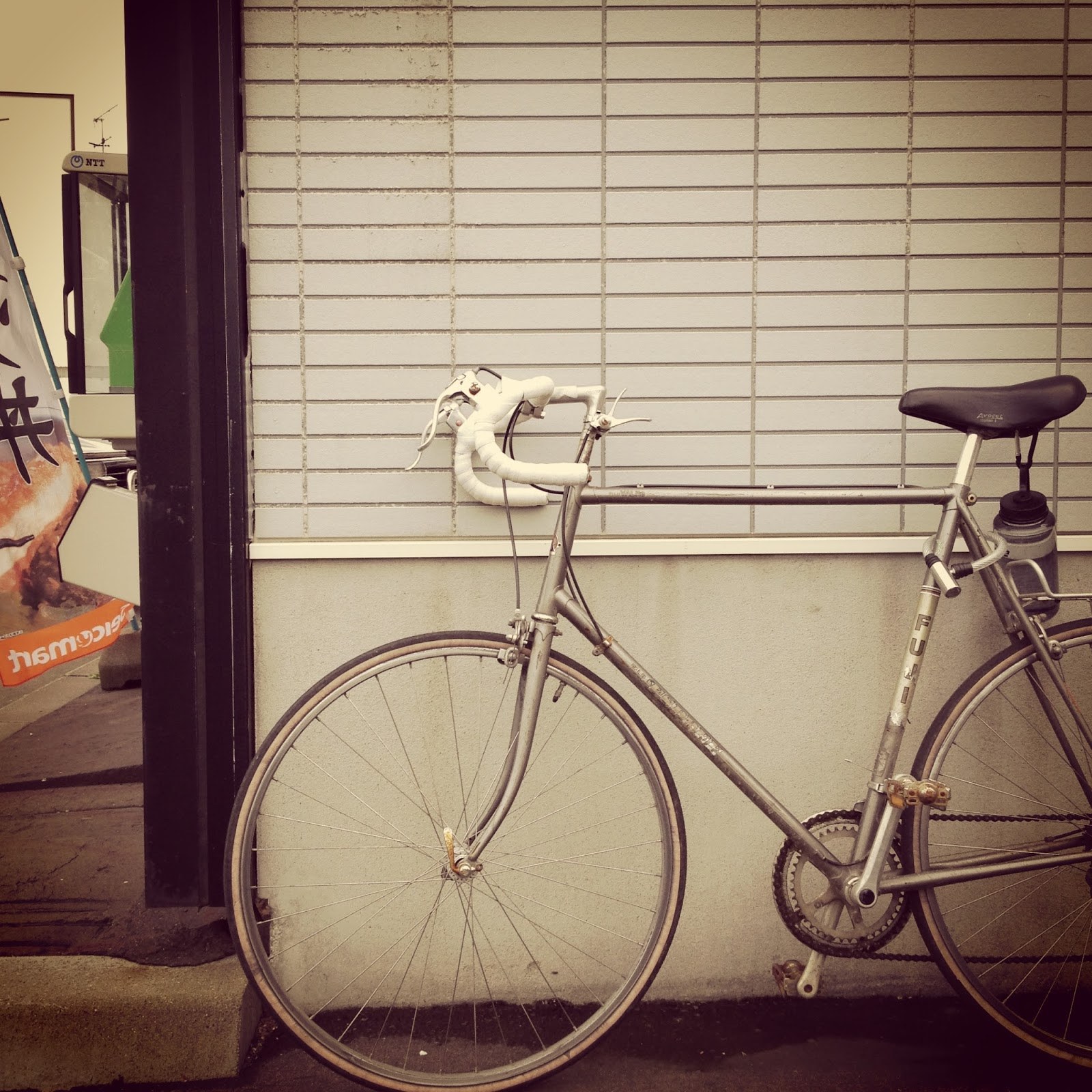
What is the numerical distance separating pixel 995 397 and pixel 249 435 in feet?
6.62

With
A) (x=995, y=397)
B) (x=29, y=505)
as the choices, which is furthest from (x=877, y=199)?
(x=29, y=505)

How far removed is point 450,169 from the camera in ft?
8.61

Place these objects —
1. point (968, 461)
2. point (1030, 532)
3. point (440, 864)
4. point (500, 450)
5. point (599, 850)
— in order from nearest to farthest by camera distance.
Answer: point (500, 450)
point (968, 461)
point (1030, 532)
point (440, 864)
point (599, 850)

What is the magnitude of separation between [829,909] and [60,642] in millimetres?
2595

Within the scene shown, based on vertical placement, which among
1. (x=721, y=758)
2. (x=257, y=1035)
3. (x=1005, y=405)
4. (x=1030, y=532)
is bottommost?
(x=257, y=1035)

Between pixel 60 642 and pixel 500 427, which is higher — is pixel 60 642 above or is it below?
below

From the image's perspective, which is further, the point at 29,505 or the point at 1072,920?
the point at 29,505

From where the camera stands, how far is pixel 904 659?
7.89ft

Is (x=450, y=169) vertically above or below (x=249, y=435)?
above

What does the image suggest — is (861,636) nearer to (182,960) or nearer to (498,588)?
(498,588)

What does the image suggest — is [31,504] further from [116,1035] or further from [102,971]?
[116,1035]

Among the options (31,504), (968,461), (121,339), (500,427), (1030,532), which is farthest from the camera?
(121,339)

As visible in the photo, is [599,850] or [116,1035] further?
[599,850]

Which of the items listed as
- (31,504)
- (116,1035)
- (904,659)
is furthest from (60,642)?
(904,659)
